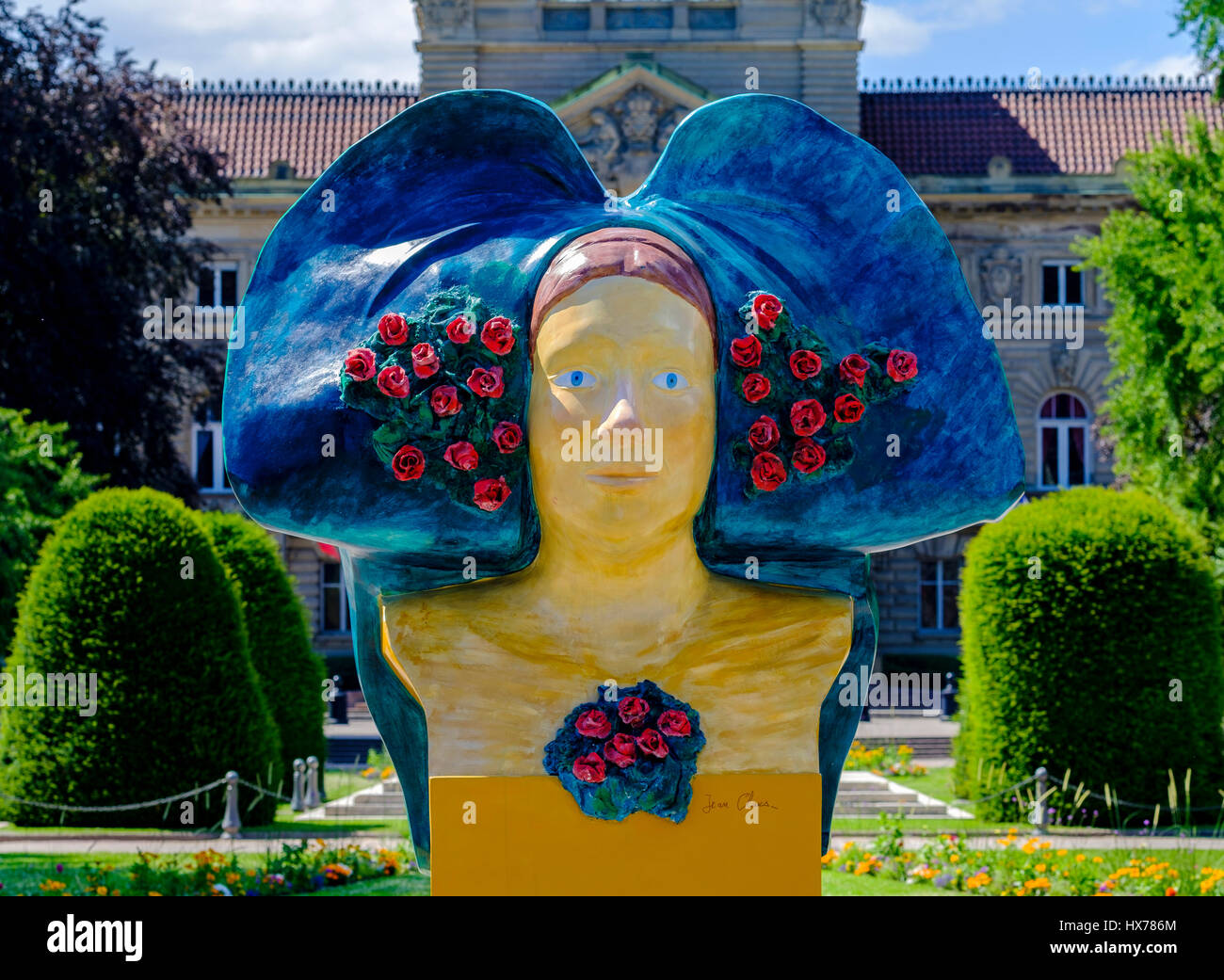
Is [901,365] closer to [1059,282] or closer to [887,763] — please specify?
[887,763]

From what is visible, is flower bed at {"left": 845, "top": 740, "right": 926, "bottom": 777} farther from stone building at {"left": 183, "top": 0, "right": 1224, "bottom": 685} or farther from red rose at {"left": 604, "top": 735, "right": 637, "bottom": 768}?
stone building at {"left": 183, "top": 0, "right": 1224, "bottom": 685}

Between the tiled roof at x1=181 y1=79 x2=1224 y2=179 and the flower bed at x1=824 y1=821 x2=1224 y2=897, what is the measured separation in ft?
93.2

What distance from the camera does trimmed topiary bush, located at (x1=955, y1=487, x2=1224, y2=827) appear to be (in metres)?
13.4

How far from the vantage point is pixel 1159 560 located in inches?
528

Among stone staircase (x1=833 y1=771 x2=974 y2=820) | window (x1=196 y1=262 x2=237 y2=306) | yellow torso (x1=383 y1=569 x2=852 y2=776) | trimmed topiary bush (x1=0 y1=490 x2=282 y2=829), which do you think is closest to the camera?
yellow torso (x1=383 y1=569 x2=852 y2=776)

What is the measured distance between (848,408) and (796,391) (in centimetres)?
20

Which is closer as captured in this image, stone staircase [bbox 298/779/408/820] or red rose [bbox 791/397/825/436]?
red rose [bbox 791/397/825/436]

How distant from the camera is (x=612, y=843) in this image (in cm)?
Answer: 570

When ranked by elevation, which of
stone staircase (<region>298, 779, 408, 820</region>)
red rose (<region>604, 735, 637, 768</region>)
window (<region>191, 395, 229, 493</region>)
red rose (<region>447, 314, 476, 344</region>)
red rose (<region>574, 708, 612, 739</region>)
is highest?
window (<region>191, 395, 229, 493</region>)

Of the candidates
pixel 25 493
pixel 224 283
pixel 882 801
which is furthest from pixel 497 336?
pixel 224 283

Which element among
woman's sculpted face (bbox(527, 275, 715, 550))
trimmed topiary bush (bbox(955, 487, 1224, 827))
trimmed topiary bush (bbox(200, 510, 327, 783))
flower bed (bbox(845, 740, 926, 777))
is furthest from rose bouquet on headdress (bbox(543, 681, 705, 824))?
flower bed (bbox(845, 740, 926, 777))

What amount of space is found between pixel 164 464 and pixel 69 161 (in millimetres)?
4623
